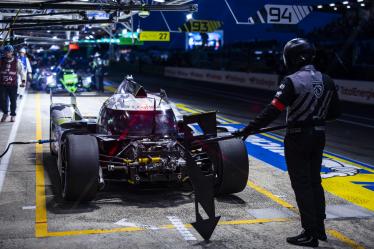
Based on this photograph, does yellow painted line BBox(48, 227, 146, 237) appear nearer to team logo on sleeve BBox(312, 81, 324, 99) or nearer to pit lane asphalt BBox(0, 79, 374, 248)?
pit lane asphalt BBox(0, 79, 374, 248)

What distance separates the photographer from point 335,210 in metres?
7.29

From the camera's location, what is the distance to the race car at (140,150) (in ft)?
23.2

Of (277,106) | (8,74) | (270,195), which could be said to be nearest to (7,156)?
(8,74)

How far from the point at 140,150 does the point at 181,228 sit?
60.6 inches

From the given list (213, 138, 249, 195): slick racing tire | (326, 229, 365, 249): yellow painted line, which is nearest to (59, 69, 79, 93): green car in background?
(213, 138, 249, 195): slick racing tire

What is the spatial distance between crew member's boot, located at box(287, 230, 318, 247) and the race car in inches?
52.3

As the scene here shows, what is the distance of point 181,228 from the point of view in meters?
6.37

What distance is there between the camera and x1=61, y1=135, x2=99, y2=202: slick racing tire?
278 inches

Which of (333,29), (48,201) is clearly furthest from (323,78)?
(333,29)

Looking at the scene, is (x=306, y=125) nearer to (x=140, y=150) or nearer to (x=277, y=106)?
(x=277, y=106)

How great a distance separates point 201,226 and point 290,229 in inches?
44.2

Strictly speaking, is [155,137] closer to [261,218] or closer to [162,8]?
[261,218]

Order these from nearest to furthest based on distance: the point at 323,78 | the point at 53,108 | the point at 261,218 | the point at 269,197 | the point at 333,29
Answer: the point at 323,78 → the point at 261,218 → the point at 269,197 → the point at 53,108 → the point at 333,29

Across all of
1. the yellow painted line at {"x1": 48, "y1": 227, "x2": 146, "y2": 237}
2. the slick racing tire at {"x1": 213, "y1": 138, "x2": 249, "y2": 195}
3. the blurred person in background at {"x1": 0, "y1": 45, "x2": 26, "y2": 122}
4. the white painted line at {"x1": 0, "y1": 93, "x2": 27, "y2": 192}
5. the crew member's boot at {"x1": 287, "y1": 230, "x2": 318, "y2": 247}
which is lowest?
the white painted line at {"x1": 0, "y1": 93, "x2": 27, "y2": 192}
